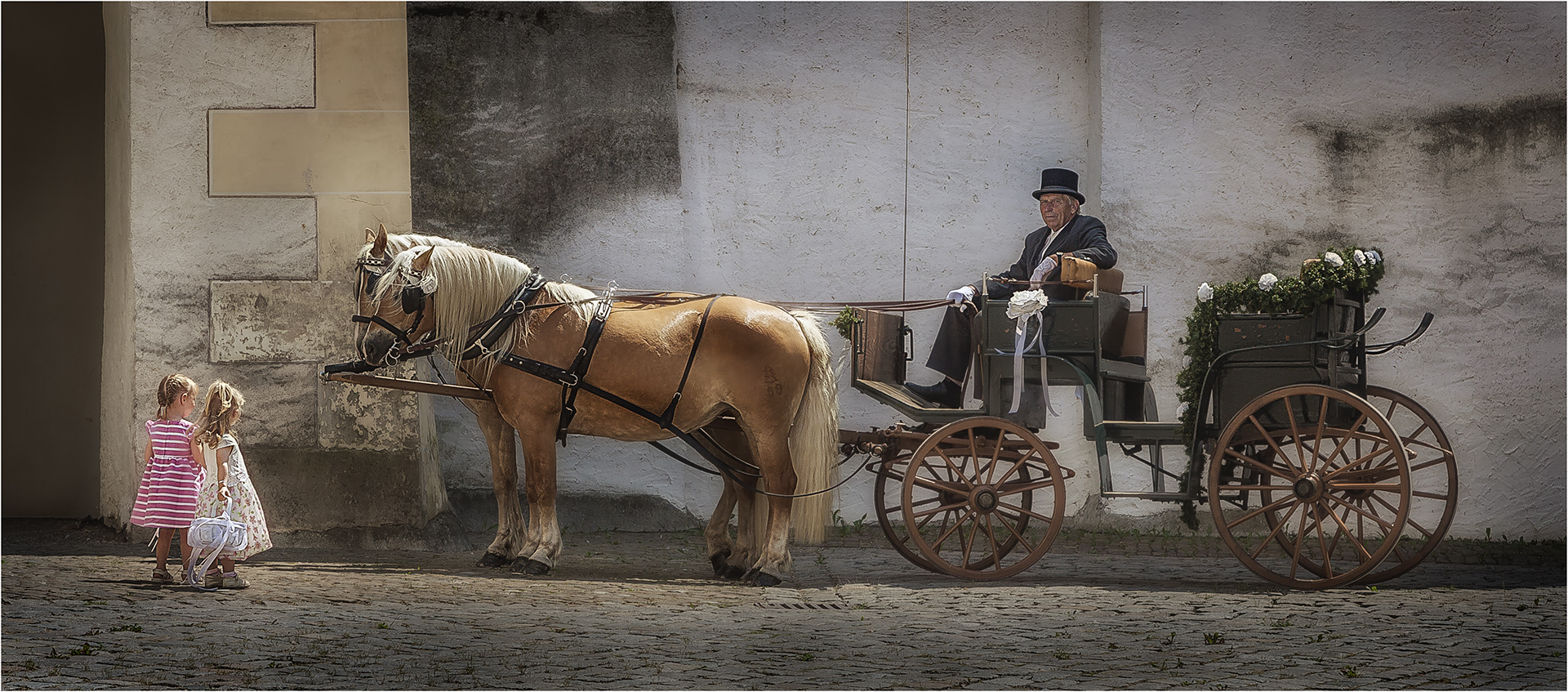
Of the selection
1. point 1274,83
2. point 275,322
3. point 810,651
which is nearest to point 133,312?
point 275,322

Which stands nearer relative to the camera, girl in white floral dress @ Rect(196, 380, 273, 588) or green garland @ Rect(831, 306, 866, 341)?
girl in white floral dress @ Rect(196, 380, 273, 588)

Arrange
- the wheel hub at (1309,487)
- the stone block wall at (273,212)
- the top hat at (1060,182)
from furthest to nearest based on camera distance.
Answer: the stone block wall at (273,212) → the top hat at (1060,182) → the wheel hub at (1309,487)

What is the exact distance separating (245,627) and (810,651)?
2.14 meters

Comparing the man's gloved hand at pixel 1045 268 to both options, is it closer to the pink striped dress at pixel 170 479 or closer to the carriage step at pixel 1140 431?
the carriage step at pixel 1140 431

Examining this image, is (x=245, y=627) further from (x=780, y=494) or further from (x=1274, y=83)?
(x=1274, y=83)

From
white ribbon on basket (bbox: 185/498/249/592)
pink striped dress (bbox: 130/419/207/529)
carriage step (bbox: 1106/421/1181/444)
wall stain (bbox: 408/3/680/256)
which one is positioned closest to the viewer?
white ribbon on basket (bbox: 185/498/249/592)

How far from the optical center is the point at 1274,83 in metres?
8.38

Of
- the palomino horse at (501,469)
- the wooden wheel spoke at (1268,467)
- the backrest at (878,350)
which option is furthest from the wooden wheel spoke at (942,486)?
the palomino horse at (501,469)

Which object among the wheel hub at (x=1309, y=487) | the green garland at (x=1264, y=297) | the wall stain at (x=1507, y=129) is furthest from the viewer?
the wall stain at (x=1507, y=129)

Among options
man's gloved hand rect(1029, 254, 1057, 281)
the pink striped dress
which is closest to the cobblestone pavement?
the pink striped dress

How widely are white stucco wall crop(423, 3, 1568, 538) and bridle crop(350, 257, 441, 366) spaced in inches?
86.3

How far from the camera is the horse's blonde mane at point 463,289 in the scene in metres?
5.95

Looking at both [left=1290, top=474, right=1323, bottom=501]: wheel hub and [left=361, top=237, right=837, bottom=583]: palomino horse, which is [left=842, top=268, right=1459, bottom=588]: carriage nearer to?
[left=1290, top=474, right=1323, bottom=501]: wheel hub

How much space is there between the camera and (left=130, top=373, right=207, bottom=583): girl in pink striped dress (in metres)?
5.70
